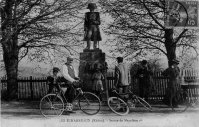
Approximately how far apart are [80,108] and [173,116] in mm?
2703

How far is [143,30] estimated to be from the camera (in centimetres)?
1292

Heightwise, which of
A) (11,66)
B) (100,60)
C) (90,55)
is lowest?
(11,66)

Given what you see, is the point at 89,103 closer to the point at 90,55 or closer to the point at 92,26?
the point at 90,55

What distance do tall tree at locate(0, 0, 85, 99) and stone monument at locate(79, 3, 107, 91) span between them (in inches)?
29.9

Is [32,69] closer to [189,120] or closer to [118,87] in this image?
[118,87]

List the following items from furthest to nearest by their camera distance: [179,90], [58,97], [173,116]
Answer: [179,90] < [173,116] < [58,97]

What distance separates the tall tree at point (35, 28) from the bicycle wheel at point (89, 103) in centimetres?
338

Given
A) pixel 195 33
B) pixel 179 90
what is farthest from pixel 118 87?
pixel 195 33

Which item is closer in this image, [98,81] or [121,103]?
[121,103]

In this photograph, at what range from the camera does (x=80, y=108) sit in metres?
9.86

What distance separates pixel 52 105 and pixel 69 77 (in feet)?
2.80

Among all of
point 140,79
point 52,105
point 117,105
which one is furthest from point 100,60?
point 52,105

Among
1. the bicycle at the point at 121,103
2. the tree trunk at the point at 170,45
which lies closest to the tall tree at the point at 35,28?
the tree trunk at the point at 170,45

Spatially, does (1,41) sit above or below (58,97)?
above
